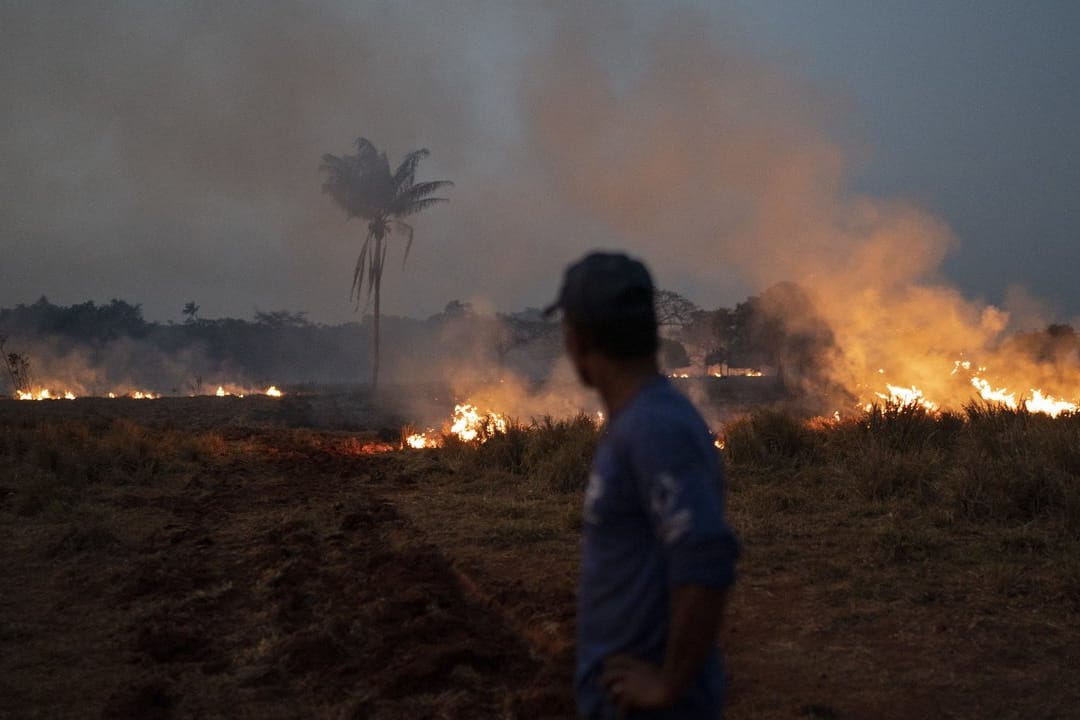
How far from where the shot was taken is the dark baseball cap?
6.13 ft

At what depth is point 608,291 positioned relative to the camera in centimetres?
187

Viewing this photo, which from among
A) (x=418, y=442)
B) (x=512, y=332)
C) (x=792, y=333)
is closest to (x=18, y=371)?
(x=512, y=332)

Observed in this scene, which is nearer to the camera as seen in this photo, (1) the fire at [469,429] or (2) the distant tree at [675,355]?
(1) the fire at [469,429]

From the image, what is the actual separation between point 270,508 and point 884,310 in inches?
691

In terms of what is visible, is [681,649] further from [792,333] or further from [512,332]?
[512,332]

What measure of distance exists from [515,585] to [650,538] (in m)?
4.57

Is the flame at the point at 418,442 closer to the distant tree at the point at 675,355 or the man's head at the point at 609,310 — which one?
the man's head at the point at 609,310

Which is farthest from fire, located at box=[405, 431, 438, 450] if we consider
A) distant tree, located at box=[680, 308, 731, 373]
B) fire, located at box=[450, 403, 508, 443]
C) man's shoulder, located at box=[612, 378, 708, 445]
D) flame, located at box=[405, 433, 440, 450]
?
distant tree, located at box=[680, 308, 731, 373]

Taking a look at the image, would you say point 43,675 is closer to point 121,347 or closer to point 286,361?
point 121,347

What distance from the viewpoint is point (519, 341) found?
45.2 meters

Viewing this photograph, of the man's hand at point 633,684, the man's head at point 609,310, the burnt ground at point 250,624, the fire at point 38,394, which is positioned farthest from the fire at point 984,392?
the fire at point 38,394

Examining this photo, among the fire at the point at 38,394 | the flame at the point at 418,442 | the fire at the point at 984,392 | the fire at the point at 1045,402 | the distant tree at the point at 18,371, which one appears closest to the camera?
the fire at the point at 1045,402

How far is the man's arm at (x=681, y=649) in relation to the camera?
1626 millimetres

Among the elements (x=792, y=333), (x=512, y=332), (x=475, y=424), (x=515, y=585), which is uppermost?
(x=512, y=332)
